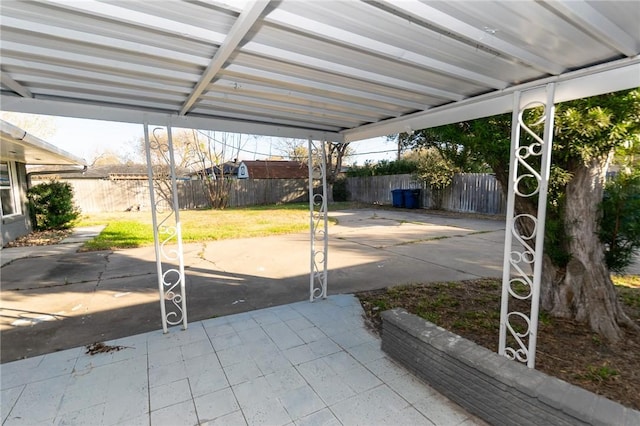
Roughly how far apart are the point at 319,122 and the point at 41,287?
491cm

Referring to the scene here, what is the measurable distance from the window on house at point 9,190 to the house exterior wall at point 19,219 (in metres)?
0.12

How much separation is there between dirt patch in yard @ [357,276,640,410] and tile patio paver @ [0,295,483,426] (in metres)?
0.82

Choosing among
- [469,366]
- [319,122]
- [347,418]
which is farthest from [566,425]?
[319,122]

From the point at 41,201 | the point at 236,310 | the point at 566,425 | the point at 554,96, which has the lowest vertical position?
the point at 236,310

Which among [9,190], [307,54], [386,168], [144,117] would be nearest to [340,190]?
[386,168]

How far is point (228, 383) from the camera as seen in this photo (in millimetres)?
2277

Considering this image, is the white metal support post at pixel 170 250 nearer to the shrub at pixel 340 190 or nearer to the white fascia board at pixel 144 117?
the white fascia board at pixel 144 117

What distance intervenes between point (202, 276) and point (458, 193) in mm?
11549

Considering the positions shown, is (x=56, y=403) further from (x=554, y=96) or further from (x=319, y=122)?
(x=554, y=96)

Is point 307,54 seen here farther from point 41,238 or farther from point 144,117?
point 41,238

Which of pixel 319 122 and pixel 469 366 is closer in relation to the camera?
pixel 469 366

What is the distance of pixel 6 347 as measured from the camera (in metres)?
2.91

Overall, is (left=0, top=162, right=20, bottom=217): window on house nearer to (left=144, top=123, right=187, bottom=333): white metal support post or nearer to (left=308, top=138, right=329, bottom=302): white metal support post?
(left=144, top=123, right=187, bottom=333): white metal support post

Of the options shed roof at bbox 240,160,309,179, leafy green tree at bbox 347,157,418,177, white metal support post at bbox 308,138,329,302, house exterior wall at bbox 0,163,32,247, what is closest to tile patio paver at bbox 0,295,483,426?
white metal support post at bbox 308,138,329,302
